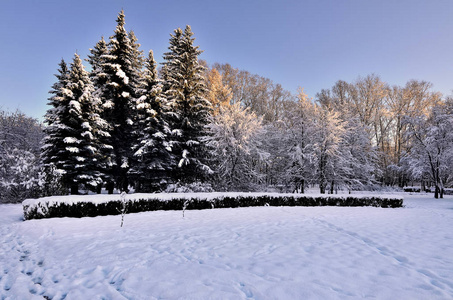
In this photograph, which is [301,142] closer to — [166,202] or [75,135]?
[166,202]

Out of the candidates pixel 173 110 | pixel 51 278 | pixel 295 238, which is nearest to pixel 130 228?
pixel 51 278

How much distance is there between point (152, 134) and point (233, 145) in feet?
20.3

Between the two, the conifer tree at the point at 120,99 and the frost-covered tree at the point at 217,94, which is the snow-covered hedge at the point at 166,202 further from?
the frost-covered tree at the point at 217,94

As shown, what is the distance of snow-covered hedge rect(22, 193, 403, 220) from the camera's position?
8953 mm

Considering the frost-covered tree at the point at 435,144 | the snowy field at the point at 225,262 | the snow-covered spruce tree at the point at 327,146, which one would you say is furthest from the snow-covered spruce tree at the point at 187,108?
the frost-covered tree at the point at 435,144

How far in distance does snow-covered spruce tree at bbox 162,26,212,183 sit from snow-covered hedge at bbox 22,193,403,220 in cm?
466

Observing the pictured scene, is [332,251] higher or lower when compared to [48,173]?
lower

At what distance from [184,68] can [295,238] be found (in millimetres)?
16250

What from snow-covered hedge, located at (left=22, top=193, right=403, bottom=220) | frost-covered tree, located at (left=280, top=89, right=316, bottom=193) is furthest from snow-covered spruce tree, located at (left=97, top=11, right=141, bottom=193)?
frost-covered tree, located at (left=280, top=89, right=316, bottom=193)

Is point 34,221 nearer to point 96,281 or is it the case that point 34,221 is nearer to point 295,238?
point 96,281

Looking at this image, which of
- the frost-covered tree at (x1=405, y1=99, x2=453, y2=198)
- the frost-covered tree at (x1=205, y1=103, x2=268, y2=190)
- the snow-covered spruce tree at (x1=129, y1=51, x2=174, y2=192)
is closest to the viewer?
the snow-covered spruce tree at (x1=129, y1=51, x2=174, y2=192)

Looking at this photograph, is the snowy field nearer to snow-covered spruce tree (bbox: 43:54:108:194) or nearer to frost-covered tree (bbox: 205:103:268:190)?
snow-covered spruce tree (bbox: 43:54:108:194)

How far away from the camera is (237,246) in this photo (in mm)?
5344

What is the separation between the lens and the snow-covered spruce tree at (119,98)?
17625 mm
